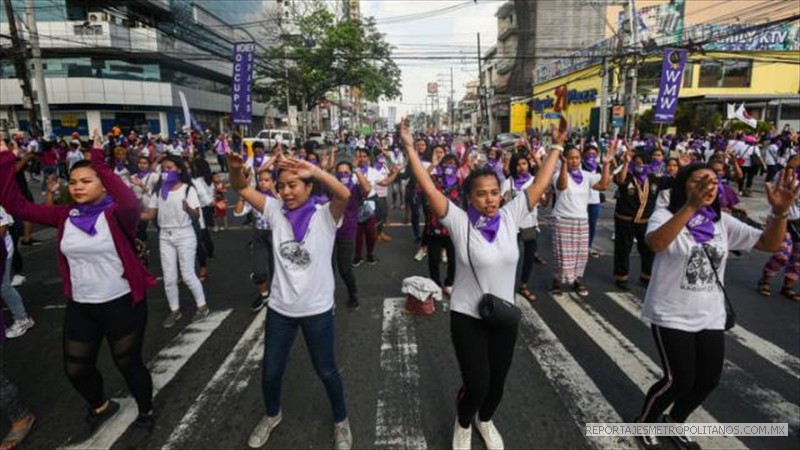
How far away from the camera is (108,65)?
34281 mm

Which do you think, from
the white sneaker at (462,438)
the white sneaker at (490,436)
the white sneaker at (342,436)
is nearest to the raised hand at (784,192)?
the white sneaker at (490,436)

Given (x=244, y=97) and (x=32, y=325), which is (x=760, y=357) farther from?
(x=244, y=97)

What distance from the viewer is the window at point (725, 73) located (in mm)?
34531

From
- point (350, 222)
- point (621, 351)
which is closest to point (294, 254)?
point (350, 222)

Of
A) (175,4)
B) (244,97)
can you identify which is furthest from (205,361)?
(175,4)

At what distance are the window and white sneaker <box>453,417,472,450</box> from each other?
131 feet

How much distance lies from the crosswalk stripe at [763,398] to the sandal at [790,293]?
8.90 feet

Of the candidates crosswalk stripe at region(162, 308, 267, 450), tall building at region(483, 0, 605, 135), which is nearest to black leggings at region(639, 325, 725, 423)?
crosswalk stripe at region(162, 308, 267, 450)

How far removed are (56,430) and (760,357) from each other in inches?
246

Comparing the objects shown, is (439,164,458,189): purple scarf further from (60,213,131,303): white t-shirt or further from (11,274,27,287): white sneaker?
(11,274,27,287): white sneaker

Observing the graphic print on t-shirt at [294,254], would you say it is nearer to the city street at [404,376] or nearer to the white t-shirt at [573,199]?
the city street at [404,376]

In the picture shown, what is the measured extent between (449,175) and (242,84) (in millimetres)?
10240

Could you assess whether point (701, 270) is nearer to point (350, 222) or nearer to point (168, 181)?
point (350, 222)

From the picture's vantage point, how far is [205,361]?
15.6ft
